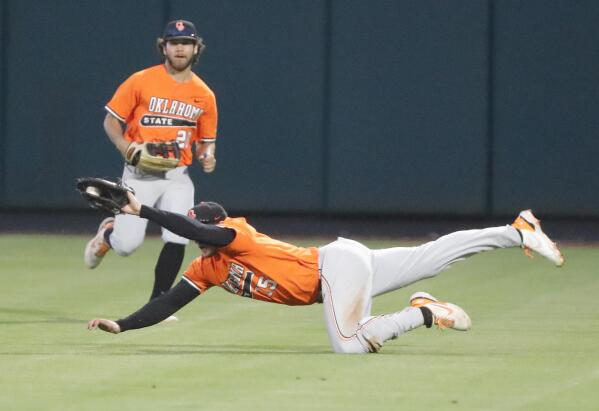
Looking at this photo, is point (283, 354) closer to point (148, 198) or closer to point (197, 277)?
point (197, 277)

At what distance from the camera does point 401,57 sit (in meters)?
18.8

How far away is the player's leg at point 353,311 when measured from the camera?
8.65 metres

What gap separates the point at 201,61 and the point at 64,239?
3060mm

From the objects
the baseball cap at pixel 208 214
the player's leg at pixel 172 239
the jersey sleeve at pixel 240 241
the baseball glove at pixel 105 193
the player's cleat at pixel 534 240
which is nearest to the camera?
the baseball glove at pixel 105 193

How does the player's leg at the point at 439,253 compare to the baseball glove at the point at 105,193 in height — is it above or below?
below

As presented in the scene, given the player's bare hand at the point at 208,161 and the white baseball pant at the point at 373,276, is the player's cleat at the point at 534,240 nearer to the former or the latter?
the white baseball pant at the point at 373,276

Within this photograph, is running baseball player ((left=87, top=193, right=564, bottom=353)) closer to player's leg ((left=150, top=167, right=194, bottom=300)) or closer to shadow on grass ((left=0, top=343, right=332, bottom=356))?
shadow on grass ((left=0, top=343, right=332, bottom=356))

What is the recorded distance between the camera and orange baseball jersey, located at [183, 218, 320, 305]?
8.84m

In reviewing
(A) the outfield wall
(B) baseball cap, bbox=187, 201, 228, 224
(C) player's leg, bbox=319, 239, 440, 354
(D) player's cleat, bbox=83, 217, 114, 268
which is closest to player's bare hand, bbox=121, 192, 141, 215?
(B) baseball cap, bbox=187, 201, 228, 224

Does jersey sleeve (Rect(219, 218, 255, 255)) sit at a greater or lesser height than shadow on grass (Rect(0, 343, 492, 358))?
greater

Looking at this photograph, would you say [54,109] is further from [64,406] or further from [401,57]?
[64,406]

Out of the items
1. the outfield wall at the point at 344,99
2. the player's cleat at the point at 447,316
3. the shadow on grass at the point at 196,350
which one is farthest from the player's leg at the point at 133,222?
the outfield wall at the point at 344,99

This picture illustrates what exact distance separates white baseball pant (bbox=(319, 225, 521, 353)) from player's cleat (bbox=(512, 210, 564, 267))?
0.18ft

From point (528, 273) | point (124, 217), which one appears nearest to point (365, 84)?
point (528, 273)
